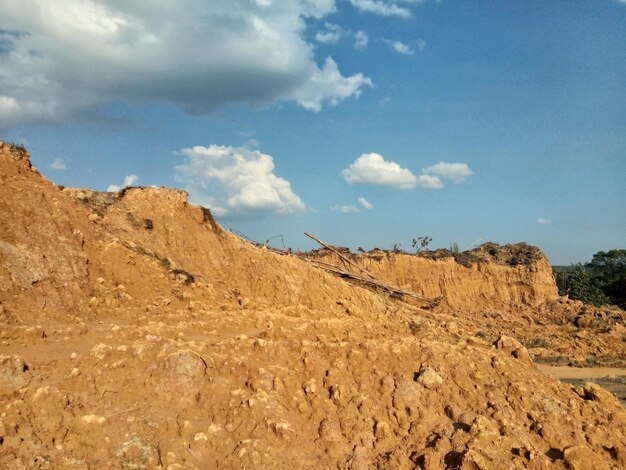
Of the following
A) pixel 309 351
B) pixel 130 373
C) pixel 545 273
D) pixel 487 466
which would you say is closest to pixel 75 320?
pixel 130 373

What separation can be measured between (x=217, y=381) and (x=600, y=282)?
37180 millimetres

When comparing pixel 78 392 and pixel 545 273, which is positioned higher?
pixel 545 273

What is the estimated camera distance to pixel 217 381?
495 cm

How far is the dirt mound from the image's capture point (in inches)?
168

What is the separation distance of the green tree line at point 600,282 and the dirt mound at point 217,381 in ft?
97.0

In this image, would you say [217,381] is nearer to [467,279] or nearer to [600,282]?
[467,279]

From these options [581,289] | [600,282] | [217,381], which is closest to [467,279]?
[581,289]

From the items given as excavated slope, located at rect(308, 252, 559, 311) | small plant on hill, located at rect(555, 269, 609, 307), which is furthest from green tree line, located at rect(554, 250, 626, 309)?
excavated slope, located at rect(308, 252, 559, 311)

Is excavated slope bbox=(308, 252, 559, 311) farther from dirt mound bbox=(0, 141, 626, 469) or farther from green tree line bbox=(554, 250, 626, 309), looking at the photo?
dirt mound bbox=(0, 141, 626, 469)

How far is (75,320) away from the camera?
6.10m

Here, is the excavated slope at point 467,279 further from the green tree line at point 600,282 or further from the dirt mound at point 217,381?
the dirt mound at point 217,381

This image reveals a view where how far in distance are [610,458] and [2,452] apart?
225 inches

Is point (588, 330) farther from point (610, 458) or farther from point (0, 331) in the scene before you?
point (0, 331)

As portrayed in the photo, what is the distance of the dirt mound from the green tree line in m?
29.6
